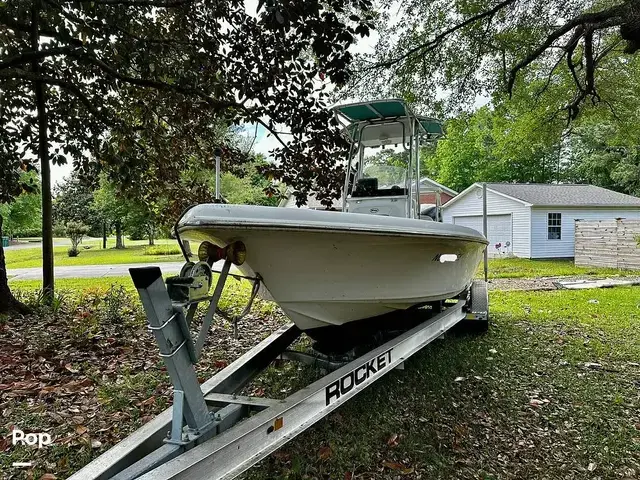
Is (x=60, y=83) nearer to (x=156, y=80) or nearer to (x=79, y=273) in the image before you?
(x=156, y=80)

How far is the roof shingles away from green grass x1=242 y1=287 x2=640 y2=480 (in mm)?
14769

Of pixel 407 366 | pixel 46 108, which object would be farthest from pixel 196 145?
pixel 407 366

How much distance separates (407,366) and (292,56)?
11.2 feet

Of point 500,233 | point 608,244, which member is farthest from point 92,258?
point 608,244

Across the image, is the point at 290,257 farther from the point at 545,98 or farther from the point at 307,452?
the point at 545,98

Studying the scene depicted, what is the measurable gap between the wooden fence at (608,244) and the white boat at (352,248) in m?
11.8

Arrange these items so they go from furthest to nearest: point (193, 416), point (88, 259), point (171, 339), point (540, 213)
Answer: point (88, 259), point (540, 213), point (193, 416), point (171, 339)

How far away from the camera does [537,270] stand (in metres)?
14.2

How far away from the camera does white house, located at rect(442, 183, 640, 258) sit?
1831cm

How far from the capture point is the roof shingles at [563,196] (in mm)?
18719

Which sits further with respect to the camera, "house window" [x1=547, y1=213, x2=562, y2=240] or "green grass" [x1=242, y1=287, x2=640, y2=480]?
"house window" [x1=547, y1=213, x2=562, y2=240]

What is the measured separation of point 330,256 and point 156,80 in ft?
13.9

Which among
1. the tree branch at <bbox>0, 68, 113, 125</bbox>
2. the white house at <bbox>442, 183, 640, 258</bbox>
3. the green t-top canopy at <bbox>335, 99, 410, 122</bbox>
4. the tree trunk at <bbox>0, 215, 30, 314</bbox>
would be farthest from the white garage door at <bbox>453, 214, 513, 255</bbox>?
the tree trunk at <bbox>0, 215, 30, 314</bbox>

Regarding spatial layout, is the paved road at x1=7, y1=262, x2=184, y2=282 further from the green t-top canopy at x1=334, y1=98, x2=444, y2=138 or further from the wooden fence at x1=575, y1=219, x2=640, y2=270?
the wooden fence at x1=575, y1=219, x2=640, y2=270
